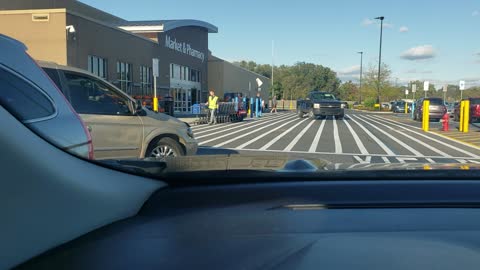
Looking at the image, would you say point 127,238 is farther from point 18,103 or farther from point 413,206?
point 413,206

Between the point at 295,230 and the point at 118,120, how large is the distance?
482 centimetres

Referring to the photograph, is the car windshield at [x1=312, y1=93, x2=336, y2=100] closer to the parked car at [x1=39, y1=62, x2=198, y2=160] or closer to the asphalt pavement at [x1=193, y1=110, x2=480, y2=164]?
the asphalt pavement at [x1=193, y1=110, x2=480, y2=164]

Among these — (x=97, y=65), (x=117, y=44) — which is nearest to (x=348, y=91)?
(x=117, y=44)

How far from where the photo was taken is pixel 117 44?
1018 inches

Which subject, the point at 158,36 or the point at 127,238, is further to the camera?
the point at 158,36

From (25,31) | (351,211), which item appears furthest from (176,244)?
(25,31)

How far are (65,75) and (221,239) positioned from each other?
450cm

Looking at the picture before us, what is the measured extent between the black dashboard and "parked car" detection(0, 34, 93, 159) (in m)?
0.45

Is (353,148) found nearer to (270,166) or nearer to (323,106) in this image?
(270,166)

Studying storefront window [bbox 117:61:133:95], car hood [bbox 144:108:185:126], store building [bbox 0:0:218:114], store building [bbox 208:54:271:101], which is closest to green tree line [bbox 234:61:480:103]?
store building [bbox 208:54:271:101]

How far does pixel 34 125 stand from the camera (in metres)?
1.72

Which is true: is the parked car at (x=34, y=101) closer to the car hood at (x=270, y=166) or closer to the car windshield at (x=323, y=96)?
the car hood at (x=270, y=166)

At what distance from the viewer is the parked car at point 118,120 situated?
5.29m

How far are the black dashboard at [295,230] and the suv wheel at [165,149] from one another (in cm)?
484
